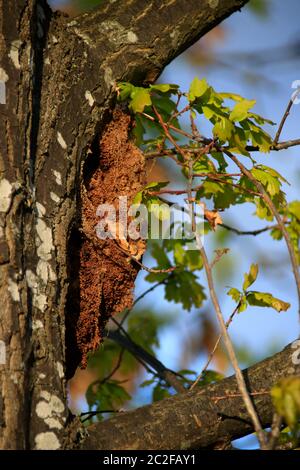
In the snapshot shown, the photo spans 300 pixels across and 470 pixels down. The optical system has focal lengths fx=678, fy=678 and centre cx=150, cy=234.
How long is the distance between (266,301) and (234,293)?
10 centimetres

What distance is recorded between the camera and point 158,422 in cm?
176

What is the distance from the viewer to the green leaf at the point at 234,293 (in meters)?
2.14

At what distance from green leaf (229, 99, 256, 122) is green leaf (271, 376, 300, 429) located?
0.99 metres

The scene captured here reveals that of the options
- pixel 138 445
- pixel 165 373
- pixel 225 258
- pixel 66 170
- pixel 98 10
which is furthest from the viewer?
pixel 225 258

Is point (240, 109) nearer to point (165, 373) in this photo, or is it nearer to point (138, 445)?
point (138, 445)

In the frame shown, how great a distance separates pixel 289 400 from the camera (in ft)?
4.55

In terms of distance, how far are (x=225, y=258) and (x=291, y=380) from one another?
4.41 meters

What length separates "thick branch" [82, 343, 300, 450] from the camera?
5.63ft

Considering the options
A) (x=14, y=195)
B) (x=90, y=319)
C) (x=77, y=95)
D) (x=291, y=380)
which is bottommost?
(x=291, y=380)

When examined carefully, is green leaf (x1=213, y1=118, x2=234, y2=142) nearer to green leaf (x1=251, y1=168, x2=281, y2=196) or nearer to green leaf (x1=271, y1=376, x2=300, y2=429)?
green leaf (x1=251, y1=168, x2=281, y2=196)

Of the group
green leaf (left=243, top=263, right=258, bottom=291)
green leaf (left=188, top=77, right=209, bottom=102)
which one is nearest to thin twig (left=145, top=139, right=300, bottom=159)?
green leaf (left=188, top=77, right=209, bottom=102)

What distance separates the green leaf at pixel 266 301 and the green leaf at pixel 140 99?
688 millimetres

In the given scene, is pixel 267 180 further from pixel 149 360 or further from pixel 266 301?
pixel 149 360
